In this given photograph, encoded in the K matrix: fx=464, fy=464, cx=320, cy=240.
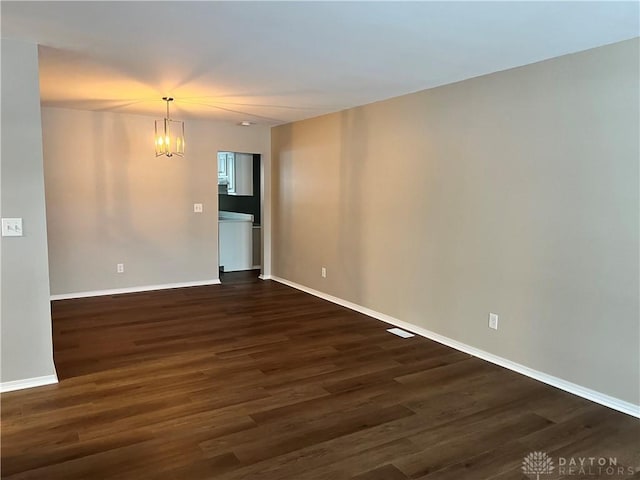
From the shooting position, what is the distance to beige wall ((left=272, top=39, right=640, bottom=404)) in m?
2.94

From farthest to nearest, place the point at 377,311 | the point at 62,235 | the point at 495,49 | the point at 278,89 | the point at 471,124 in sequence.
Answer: the point at 62,235, the point at 377,311, the point at 278,89, the point at 471,124, the point at 495,49

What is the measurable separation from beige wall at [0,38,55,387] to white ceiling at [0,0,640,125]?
28cm

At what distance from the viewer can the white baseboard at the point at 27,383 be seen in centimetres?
310

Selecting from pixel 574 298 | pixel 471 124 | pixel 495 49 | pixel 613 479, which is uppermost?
pixel 495 49

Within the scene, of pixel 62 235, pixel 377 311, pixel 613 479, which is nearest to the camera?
pixel 613 479

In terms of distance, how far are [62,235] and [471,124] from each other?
15.8ft

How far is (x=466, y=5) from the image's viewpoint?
235 cm

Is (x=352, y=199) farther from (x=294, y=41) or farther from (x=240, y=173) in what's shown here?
(x=240, y=173)

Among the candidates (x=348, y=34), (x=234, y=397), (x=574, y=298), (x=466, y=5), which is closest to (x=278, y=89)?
(x=348, y=34)

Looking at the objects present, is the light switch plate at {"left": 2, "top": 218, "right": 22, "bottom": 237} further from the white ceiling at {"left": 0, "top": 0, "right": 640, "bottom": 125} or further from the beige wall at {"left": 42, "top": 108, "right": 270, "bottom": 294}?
the beige wall at {"left": 42, "top": 108, "right": 270, "bottom": 294}

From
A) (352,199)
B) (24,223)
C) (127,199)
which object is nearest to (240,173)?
(127,199)

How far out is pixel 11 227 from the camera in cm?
303

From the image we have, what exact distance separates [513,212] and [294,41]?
6.68 feet

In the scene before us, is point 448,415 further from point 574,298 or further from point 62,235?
point 62,235
